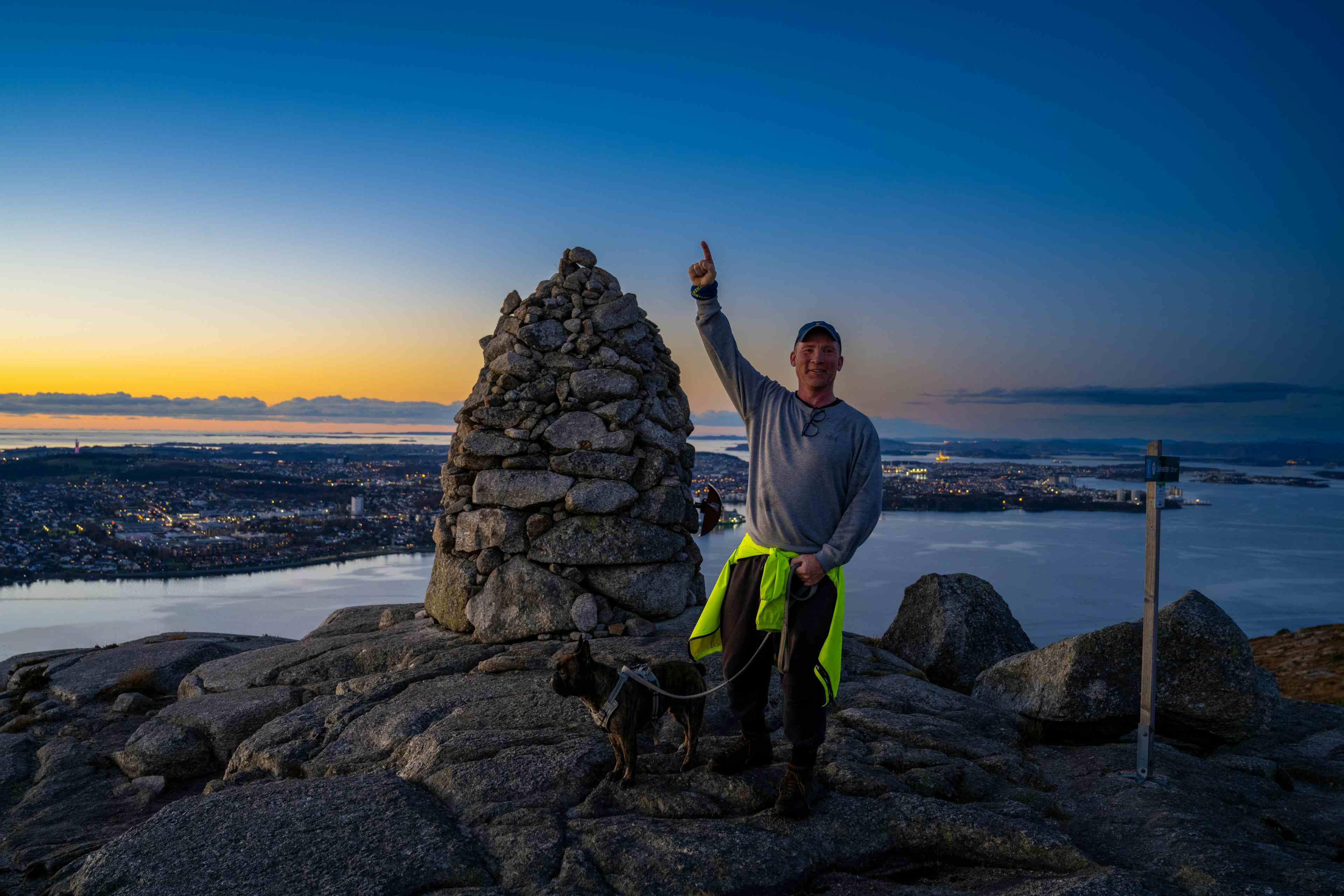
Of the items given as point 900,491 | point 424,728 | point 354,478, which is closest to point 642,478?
point 424,728

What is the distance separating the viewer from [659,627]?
7832 millimetres

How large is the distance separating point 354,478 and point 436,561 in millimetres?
34619

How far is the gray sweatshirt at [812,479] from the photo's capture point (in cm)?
396

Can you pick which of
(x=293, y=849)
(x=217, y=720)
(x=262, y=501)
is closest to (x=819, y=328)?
(x=293, y=849)

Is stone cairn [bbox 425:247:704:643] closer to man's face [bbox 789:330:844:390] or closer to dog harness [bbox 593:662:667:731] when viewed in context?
dog harness [bbox 593:662:667:731]

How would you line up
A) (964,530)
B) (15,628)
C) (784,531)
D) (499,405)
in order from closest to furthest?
(784,531), (499,405), (15,628), (964,530)

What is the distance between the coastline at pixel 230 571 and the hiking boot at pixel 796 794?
2017 centimetres

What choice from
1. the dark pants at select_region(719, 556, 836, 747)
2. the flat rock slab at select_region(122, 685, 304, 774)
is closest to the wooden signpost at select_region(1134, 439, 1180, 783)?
the dark pants at select_region(719, 556, 836, 747)

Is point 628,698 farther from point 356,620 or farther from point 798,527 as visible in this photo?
point 356,620

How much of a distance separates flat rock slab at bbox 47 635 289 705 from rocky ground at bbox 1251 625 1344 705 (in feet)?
52.7

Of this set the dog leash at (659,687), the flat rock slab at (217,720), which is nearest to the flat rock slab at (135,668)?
the flat rock slab at (217,720)

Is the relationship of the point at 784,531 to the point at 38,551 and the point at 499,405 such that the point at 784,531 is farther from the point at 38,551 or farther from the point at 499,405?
the point at 38,551

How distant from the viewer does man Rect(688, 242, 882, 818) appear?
3994 mm

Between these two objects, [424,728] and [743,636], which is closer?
[743,636]
